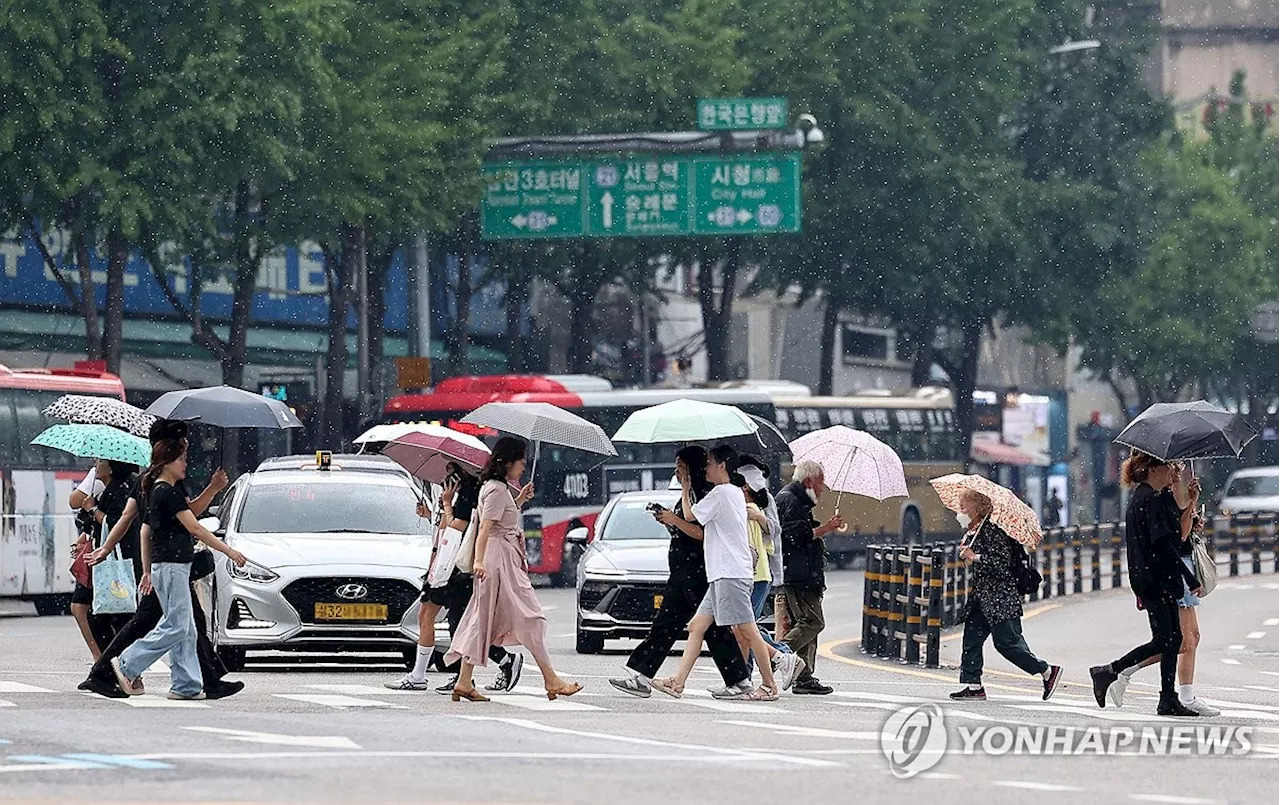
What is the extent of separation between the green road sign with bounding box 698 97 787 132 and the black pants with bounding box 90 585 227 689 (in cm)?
2524

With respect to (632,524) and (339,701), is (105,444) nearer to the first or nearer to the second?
(339,701)

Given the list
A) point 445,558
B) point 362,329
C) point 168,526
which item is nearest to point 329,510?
point 445,558

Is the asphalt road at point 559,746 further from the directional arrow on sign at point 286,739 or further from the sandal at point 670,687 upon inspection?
the sandal at point 670,687

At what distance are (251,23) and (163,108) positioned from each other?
172 cm

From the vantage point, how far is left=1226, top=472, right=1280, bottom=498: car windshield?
2411 inches

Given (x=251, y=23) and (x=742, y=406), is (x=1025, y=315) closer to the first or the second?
(x=742, y=406)

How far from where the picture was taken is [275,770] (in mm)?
11930

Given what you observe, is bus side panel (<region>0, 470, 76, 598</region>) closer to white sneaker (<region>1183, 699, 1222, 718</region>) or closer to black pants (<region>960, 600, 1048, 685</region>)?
black pants (<region>960, 600, 1048, 685</region>)

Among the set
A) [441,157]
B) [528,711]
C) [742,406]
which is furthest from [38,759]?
[742,406]

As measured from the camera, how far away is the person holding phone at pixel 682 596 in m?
17.5

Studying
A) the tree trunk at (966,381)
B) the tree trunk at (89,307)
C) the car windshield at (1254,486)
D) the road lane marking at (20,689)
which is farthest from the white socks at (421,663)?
the car windshield at (1254,486)

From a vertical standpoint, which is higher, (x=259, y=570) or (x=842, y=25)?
(x=842, y=25)

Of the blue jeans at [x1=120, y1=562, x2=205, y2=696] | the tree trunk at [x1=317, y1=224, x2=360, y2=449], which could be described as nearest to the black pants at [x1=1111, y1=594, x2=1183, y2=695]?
the blue jeans at [x1=120, y1=562, x2=205, y2=696]
